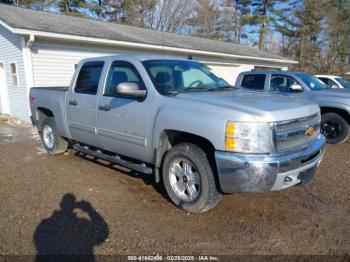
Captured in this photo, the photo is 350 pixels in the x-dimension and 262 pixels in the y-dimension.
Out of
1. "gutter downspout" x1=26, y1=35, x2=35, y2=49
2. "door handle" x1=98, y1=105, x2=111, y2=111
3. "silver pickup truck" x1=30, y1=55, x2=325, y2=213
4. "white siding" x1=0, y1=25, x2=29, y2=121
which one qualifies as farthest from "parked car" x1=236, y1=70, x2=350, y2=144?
"white siding" x1=0, y1=25, x2=29, y2=121

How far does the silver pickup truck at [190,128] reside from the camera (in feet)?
10.4

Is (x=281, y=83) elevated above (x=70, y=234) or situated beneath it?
elevated above

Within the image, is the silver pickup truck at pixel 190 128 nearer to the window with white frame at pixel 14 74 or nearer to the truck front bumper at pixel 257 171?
the truck front bumper at pixel 257 171

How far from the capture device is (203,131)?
11.0 ft

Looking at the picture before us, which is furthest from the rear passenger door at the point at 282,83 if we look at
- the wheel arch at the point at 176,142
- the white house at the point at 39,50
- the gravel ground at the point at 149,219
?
the white house at the point at 39,50

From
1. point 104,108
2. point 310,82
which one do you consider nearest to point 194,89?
point 104,108

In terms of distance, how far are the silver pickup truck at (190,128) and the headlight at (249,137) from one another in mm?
10

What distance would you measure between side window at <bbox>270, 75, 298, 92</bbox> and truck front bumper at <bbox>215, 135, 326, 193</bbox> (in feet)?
16.9

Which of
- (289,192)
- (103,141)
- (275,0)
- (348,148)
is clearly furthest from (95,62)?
(275,0)

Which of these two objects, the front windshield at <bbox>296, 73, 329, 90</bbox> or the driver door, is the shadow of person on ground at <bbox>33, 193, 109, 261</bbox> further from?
the front windshield at <bbox>296, 73, 329, 90</bbox>

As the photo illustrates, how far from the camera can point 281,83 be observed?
27.2 ft

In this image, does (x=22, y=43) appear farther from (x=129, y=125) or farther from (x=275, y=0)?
(x=275, y=0)

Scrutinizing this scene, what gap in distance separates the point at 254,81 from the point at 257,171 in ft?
20.0

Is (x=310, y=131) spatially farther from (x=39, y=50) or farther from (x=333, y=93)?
(x=39, y=50)
